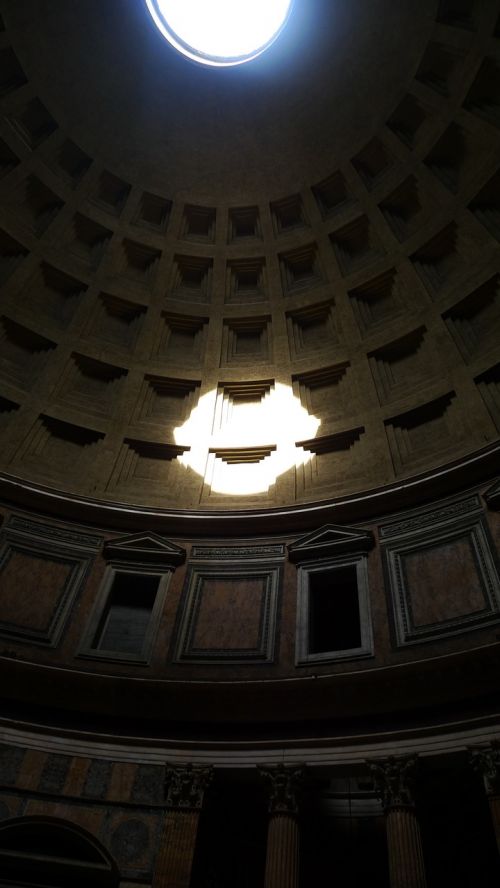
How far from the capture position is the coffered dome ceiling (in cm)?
1630

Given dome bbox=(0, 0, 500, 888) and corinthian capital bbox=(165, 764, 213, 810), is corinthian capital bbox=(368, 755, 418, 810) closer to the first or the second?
dome bbox=(0, 0, 500, 888)

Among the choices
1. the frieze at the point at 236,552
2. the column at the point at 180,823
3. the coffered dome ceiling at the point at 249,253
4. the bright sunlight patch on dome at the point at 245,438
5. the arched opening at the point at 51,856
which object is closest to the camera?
the column at the point at 180,823

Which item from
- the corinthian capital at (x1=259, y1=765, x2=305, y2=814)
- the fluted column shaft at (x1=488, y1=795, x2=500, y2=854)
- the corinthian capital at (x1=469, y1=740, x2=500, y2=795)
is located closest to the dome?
the corinthian capital at (x1=259, y1=765, x2=305, y2=814)

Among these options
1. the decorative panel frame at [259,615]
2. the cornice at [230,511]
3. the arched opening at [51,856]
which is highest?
the cornice at [230,511]

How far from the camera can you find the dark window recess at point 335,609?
43.5 ft

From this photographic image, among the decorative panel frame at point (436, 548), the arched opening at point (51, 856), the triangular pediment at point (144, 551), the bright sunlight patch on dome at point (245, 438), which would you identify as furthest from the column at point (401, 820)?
the bright sunlight patch on dome at point (245, 438)

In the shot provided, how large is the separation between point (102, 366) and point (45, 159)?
6.80 meters

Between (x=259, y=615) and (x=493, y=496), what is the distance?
5.49 metres

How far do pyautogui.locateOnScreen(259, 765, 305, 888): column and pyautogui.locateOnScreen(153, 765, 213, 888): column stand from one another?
1.17m

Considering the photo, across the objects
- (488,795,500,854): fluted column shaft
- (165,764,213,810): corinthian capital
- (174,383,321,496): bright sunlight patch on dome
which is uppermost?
(174,383,321,496): bright sunlight patch on dome

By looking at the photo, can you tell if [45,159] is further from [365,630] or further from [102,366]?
[365,630]

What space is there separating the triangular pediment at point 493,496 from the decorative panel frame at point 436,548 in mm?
229

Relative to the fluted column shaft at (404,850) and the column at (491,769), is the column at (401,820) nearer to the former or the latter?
the fluted column shaft at (404,850)

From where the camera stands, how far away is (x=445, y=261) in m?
17.9
